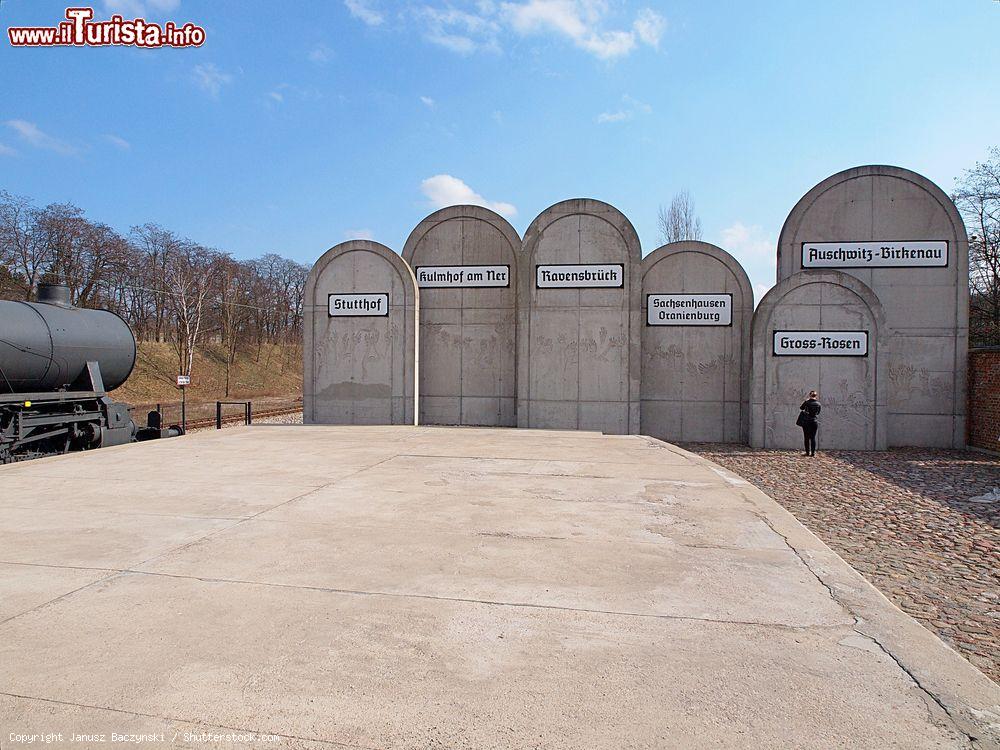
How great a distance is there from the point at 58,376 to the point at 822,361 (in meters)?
17.5

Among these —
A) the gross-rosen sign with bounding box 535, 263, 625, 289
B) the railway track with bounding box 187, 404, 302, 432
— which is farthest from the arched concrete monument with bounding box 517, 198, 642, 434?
the railway track with bounding box 187, 404, 302, 432

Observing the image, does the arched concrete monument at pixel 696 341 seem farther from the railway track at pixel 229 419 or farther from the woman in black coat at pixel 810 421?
the railway track at pixel 229 419

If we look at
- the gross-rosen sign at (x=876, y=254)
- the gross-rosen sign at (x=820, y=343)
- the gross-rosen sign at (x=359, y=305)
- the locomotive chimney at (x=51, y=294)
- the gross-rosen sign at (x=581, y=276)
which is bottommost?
the gross-rosen sign at (x=820, y=343)

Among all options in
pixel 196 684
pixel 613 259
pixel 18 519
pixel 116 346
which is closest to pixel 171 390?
pixel 116 346

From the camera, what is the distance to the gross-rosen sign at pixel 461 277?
17266 mm

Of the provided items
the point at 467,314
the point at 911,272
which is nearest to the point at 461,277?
the point at 467,314

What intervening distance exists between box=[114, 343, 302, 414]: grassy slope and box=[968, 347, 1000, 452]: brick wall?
115 ft

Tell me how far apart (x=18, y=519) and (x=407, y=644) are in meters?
5.11

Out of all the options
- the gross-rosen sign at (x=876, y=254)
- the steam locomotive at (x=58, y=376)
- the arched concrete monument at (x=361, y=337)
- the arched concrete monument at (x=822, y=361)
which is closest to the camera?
the steam locomotive at (x=58, y=376)

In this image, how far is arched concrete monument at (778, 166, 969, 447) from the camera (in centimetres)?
1609

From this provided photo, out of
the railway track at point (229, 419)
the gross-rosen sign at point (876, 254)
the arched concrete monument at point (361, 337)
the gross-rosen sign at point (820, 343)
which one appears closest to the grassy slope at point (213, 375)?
the railway track at point (229, 419)

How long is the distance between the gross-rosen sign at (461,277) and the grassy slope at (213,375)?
23.1 m

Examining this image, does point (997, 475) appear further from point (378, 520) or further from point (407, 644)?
point (407, 644)

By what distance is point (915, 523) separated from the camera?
760cm
